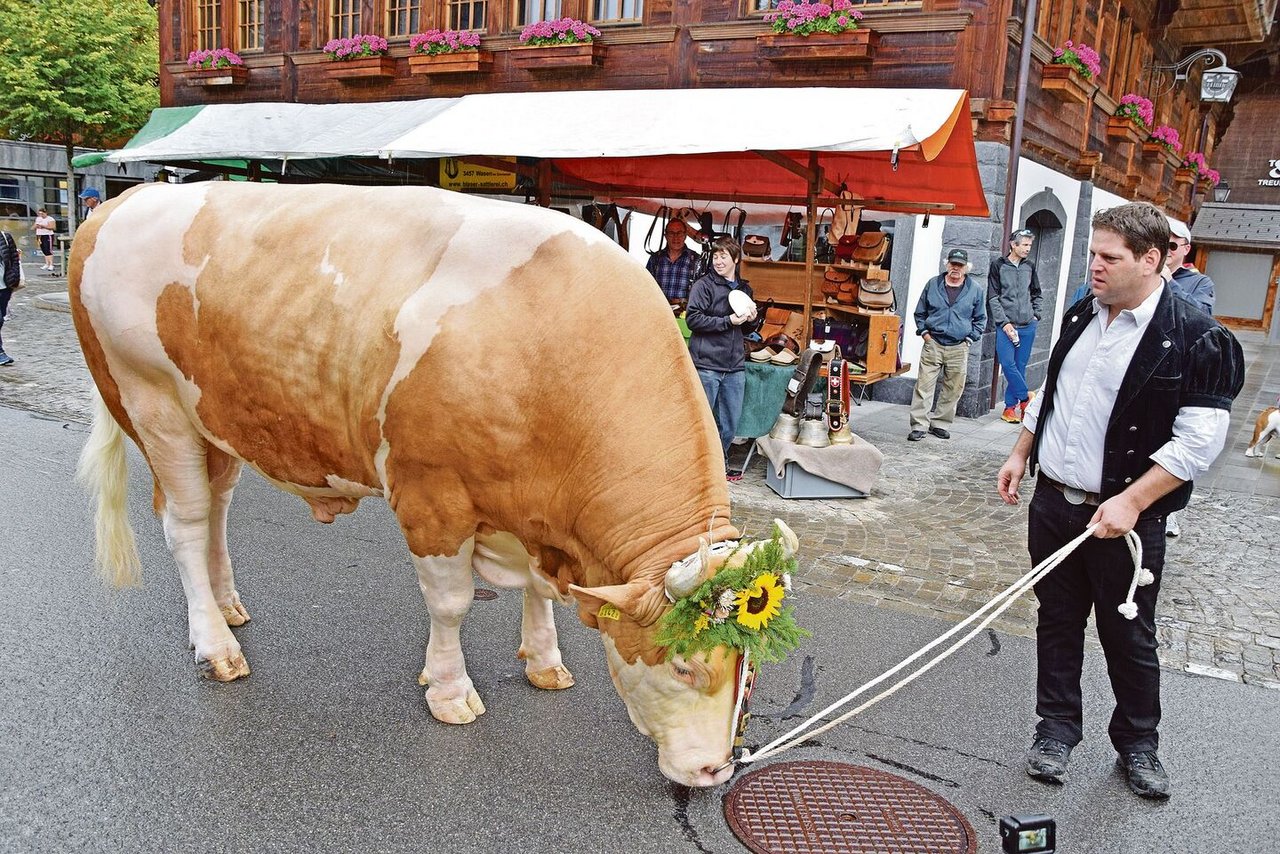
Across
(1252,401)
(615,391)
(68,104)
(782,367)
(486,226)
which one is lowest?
(1252,401)

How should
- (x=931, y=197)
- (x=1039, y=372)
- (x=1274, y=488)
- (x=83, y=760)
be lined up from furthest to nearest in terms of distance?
(x=1039, y=372), (x=931, y=197), (x=1274, y=488), (x=83, y=760)

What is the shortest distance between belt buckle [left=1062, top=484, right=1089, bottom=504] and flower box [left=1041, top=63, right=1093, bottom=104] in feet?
30.1

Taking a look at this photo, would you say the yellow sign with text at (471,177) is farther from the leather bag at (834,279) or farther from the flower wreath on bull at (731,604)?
the flower wreath on bull at (731,604)

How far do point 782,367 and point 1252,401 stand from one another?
388 inches

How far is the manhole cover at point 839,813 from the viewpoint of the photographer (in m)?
3.05

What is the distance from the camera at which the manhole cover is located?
3051 mm

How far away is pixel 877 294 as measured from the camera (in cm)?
939

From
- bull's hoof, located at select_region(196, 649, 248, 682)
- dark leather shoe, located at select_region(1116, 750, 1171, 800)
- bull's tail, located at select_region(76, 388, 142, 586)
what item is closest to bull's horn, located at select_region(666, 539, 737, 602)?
dark leather shoe, located at select_region(1116, 750, 1171, 800)

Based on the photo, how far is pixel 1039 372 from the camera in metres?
13.7

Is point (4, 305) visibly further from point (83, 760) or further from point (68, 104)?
point (68, 104)

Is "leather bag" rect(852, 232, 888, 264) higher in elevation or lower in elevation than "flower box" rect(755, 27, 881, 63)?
lower

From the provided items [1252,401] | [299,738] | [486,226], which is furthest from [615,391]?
[1252,401]

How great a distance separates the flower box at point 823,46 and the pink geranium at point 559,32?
2427mm

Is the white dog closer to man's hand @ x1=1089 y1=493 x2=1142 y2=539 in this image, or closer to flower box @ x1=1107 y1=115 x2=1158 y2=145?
flower box @ x1=1107 y1=115 x2=1158 y2=145
